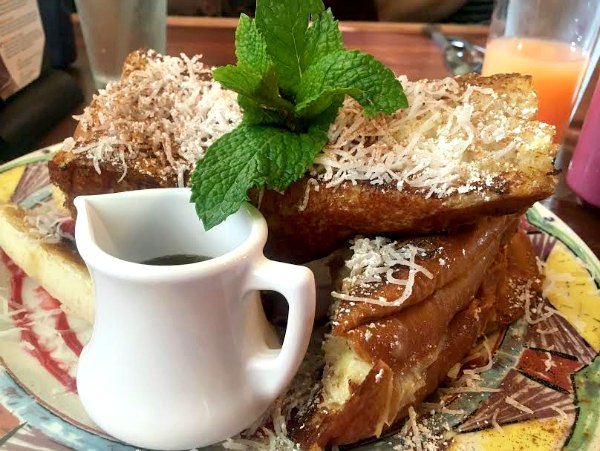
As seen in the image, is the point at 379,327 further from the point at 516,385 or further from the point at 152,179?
the point at 152,179

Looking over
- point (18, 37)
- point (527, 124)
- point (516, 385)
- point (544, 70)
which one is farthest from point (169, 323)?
point (544, 70)

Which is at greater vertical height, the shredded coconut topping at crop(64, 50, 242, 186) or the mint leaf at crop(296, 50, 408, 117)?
the mint leaf at crop(296, 50, 408, 117)

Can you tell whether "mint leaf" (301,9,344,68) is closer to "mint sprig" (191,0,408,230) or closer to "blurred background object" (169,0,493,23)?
"mint sprig" (191,0,408,230)

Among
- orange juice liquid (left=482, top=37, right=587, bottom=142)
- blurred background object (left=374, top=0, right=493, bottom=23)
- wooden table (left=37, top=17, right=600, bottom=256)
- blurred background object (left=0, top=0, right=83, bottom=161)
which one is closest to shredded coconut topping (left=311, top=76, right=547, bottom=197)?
wooden table (left=37, top=17, right=600, bottom=256)

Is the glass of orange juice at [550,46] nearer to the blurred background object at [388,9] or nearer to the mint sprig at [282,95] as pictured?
the mint sprig at [282,95]

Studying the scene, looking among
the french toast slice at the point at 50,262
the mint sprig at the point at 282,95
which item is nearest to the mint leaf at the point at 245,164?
the mint sprig at the point at 282,95

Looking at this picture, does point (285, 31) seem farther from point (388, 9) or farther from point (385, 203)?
point (388, 9)

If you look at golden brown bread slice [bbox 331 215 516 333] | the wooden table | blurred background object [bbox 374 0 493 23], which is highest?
golden brown bread slice [bbox 331 215 516 333]
